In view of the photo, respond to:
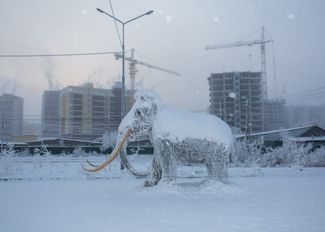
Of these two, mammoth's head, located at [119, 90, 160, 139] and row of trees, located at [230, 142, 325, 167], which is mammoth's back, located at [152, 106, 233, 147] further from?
row of trees, located at [230, 142, 325, 167]

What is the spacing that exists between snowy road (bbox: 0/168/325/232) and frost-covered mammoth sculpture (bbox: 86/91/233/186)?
0.60 metres

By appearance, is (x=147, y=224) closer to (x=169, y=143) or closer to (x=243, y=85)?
(x=169, y=143)

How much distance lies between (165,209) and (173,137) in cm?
275

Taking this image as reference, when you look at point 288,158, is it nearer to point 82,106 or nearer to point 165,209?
point 165,209

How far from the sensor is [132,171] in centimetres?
1119

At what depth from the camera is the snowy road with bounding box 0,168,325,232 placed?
6.47 m

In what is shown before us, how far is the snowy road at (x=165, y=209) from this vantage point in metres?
6.47

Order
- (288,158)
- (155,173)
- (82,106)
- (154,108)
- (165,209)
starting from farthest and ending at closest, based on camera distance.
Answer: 1. (82,106)
2. (288,158)
3. (155,173)
4. (154,108)
5. (165,209)

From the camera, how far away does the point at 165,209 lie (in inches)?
320

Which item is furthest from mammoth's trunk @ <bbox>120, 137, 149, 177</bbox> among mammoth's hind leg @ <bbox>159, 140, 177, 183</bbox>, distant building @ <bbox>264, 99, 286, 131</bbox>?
distant building @ <bbox>264, 99, 286, 131</bbox>

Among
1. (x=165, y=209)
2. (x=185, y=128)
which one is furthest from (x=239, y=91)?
(x=165, y=209)

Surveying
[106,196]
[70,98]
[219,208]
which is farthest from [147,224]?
[70,98]

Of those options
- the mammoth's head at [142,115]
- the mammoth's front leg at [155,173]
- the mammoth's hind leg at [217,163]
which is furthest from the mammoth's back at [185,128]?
the mammoth's front leg at [155,173]

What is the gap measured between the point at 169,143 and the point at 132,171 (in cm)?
150
